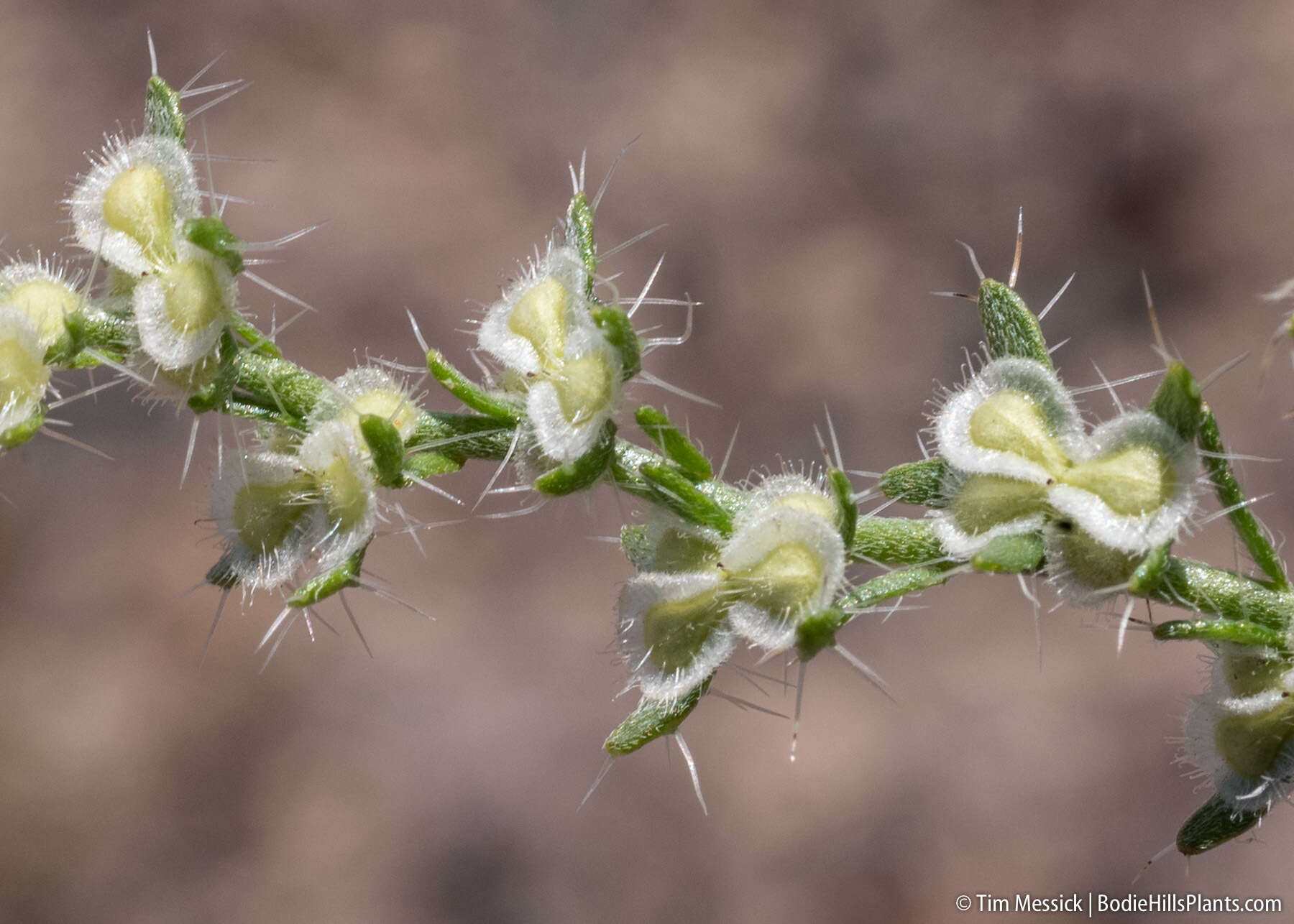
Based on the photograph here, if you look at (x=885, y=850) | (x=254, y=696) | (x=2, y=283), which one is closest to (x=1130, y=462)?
(x=2, y=283)

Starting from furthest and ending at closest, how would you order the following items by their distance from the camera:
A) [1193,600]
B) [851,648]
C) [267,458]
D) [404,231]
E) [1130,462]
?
1. [404,231]
2. [851,648]
3. [267,458]
4. [1193,600]
5. [1130,462]

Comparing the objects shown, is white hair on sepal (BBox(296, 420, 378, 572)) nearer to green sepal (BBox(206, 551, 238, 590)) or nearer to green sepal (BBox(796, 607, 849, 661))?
green sepal (BBox(206, 551, 238, 590))

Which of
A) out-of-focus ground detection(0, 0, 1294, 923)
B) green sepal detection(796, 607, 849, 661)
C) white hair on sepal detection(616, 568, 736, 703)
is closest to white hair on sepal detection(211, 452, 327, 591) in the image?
white hair on sepal detection(616, 568, 736, 703)

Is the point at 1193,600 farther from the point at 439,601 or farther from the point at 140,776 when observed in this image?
the point at 140,776

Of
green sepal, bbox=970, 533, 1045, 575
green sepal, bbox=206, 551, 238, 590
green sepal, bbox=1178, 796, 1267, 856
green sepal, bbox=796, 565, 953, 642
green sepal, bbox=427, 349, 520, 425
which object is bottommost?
green sepal, bbox=1178, 796, 1267, 856

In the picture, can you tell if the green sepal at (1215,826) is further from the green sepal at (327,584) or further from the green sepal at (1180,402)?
the green sepal at (327,584)

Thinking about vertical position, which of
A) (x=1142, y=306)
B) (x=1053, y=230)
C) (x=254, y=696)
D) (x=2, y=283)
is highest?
(x=1053, y=230)

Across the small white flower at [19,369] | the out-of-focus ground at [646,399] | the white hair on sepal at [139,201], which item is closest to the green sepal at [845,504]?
the white hair on sepal at [139,201]
